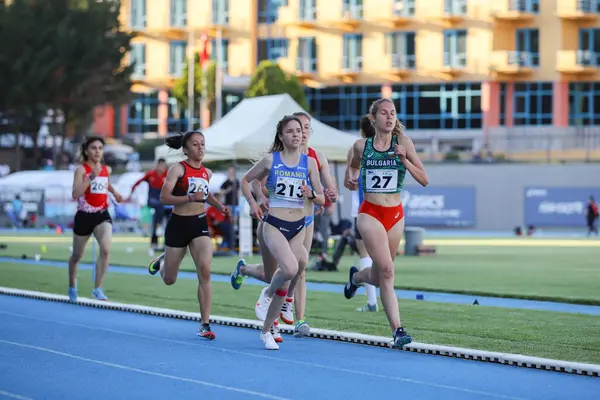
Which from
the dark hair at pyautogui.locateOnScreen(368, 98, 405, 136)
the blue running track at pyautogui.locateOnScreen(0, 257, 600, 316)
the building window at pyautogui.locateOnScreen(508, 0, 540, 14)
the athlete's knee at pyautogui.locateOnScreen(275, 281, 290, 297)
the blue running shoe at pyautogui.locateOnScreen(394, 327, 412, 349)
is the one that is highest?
the building window at pyautogui.locateOnScreen(508, 0, 540, 14)

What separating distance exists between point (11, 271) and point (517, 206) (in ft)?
116

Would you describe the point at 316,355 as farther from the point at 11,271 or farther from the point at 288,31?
the point at 288,31

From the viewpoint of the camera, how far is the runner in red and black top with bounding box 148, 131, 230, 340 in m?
11.7

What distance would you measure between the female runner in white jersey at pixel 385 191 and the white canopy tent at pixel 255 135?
50.4ft

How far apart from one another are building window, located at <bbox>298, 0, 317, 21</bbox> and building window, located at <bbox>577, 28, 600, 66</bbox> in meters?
16.1

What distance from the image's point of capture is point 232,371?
9.40 meters

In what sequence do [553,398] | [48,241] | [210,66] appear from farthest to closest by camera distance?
1. [210,66]
2. [48,241]
3. [553,398]

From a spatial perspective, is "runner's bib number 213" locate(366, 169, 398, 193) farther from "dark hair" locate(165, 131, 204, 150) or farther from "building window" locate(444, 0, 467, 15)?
"building window" locate(444, 0, 467, 15)

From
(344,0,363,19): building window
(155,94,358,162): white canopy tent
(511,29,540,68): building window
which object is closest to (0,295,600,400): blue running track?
(155,94,358,162): white canopy tent

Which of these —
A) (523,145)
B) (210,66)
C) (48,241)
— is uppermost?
(210,66)

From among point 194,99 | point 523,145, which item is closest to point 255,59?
point 194,99

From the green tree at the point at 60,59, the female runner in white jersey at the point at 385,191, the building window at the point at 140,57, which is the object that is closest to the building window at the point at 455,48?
the green tree at the point at 60,59

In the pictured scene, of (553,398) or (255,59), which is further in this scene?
(255,59)

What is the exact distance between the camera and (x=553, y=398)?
816cm
